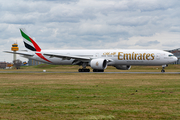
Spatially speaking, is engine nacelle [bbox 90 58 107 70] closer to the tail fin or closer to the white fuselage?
the white fuselage

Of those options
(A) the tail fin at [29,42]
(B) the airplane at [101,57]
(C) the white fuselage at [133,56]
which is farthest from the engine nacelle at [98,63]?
(A) the tail fin at [29,42]

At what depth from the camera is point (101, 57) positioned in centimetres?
4691

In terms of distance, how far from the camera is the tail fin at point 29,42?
51.6m

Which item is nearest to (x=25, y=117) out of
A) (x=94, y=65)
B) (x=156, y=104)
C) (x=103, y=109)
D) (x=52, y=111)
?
(x=52, y=111)

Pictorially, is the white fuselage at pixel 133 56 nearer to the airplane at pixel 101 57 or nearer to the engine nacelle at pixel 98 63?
the airplane at pixel 101 57

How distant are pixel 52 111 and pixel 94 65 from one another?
3326cm

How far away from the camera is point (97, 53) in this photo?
47406 mm

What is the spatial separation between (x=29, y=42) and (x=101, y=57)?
15.5 metres

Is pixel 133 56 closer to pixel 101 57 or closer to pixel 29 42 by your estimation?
pixel 101 57

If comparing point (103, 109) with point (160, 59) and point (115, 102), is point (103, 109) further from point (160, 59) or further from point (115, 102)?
point (160, 59)

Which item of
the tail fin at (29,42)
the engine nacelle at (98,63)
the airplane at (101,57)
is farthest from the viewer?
the tail fin at (29,42)

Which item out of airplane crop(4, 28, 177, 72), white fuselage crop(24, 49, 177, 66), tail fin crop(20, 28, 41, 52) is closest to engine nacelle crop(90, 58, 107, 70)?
airplane crop(4, 28, 177, 72)

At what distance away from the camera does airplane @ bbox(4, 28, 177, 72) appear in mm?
43344

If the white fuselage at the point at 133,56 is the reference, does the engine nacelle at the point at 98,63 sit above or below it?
below
